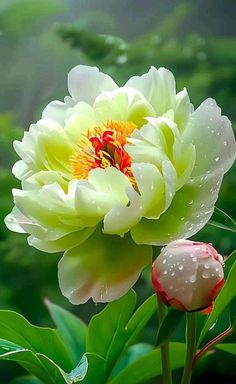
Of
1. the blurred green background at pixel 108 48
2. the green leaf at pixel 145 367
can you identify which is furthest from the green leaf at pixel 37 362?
the blurred green background at pixel 108 48

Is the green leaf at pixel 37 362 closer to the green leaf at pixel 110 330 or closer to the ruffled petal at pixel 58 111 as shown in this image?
the green leaf at pixel 110 330

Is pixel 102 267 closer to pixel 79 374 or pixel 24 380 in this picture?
pixel 79 374

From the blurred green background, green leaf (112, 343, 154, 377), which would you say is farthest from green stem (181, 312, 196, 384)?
the blurred green background

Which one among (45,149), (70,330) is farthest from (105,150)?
(70,330)

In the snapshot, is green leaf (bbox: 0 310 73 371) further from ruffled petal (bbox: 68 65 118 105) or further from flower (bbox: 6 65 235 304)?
ruffled petal (bbox: 68 65 118 105)

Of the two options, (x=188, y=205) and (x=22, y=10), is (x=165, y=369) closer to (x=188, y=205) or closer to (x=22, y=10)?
(x=188, y=205)

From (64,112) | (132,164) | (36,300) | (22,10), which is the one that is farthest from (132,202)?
(22,10)
